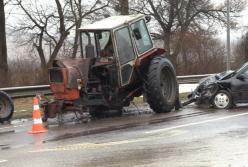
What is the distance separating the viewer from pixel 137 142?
1015 cm

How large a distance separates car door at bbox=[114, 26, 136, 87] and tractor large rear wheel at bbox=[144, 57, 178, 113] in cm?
59

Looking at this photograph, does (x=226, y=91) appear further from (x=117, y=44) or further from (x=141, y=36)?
(x=117, y=44)

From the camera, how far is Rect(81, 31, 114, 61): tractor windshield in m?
14.7

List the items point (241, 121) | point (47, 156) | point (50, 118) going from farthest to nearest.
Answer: point (50, 118), point (241, 121), point (47, 156)

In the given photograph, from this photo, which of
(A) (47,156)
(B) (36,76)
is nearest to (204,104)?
(A) (47,156)

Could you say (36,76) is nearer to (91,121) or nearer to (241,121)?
(91,121)

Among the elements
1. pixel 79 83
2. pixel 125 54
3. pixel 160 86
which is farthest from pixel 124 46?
pixel 79 83

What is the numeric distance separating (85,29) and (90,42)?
0.39 metres

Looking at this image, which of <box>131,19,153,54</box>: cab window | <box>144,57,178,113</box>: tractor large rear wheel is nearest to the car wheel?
<box>144,57,178,113</box>: tractor large rear wheel

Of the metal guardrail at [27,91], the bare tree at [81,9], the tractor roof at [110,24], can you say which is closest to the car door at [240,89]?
the tractor roof at [110,24]

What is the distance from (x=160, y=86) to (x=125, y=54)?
4.36ft

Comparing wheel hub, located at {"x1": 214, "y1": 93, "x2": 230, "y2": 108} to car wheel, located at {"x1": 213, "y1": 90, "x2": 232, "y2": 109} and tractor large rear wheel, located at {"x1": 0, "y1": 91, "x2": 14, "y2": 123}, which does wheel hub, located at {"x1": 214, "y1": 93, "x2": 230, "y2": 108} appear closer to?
car wheel, located at {"x1": 213, "y1": 90, "x2": 232, "y2": 109}

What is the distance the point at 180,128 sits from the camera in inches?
467

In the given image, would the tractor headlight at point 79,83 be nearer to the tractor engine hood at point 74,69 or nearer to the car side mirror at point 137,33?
the tractor engine hood at point 74,69
